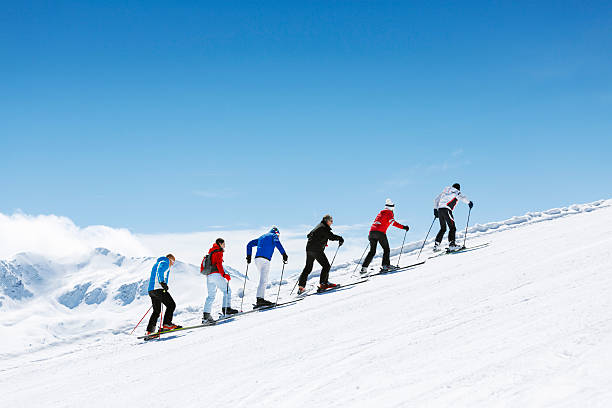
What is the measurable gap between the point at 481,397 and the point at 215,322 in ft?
26.7

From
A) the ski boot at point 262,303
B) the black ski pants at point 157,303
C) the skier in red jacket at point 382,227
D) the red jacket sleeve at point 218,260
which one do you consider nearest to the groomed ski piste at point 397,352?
the ski boot at point 262,303

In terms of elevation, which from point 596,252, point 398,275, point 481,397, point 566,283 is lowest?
point 481,397

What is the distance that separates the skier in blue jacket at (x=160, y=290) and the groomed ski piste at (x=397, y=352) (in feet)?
2.04

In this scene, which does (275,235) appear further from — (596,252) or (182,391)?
(596,252)

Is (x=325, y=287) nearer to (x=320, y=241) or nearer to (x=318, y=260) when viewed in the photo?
(x=318, y=260)

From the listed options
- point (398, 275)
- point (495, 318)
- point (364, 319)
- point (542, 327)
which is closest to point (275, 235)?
point (398, 275)

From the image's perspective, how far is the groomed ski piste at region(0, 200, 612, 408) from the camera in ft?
14.1

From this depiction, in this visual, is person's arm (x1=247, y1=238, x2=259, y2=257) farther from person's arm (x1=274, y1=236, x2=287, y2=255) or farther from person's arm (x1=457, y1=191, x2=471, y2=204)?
person's arm (x1=457, y1=191, x2=471, y2=204)

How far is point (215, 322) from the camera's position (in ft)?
36.7

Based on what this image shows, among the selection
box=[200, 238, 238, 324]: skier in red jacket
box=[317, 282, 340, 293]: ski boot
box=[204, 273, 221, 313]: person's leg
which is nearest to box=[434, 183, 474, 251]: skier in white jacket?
box=[317, 282, 340, 293]: ski boot

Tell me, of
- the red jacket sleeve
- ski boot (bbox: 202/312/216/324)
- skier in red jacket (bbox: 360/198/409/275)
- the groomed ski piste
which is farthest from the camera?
skier in red jacket (bbox: 360/198/409/275)

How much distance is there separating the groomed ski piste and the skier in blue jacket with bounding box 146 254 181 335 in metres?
0.62

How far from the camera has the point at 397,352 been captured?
562 centimetres

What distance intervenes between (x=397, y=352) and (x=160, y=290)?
7091mm
